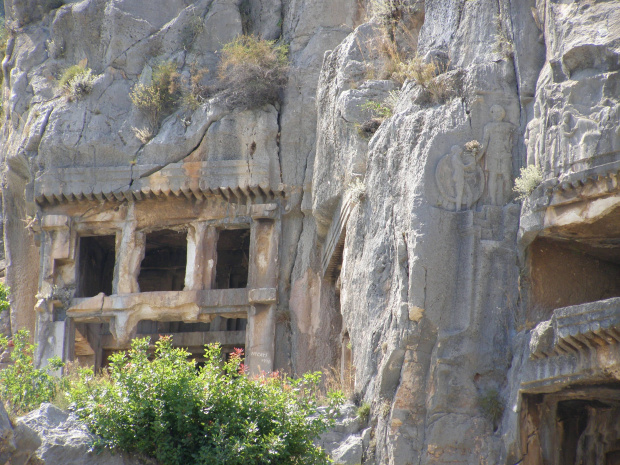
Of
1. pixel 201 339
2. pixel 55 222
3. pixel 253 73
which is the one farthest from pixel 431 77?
pixel 201 339

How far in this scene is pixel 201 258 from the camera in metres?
18.5

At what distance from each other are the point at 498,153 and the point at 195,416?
4958mm

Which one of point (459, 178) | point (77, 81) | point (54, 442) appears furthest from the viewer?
point (77, 81)

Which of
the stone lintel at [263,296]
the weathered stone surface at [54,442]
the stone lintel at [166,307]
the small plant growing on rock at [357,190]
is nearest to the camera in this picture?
the weathered stone surface at [54,442]

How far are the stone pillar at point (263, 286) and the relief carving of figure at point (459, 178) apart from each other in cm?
668

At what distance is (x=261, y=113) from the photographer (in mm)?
18516

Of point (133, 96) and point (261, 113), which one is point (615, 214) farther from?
point (133, 96)

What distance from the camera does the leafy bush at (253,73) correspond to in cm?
1848

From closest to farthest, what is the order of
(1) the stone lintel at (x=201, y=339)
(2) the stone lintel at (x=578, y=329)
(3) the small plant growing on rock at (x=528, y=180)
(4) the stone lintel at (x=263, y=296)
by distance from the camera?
(2) the stone lintel at (x=578, y=329) → (3) the small plant growing on rock at (x=528, y=180) → (4) the stone lintel at (x=263, y=296) → (1) the stone lintel at (x=201, y=339)

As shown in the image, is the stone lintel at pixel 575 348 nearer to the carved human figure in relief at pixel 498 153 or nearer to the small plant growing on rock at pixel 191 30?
the carved human figure in relief at pixel 498 153

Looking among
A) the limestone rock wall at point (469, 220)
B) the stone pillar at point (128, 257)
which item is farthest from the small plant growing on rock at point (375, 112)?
the stone pillar at point (128, 257)

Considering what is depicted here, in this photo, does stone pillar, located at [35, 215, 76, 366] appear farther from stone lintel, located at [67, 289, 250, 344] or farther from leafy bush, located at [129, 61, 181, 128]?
leafy bush, located at [129, 61, 181, 128]

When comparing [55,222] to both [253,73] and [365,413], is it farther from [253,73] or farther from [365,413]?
[365,413]

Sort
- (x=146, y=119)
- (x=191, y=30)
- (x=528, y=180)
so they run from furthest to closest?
(x=191, y=30)
(x=146, y=119)
(x=528, y=180)
